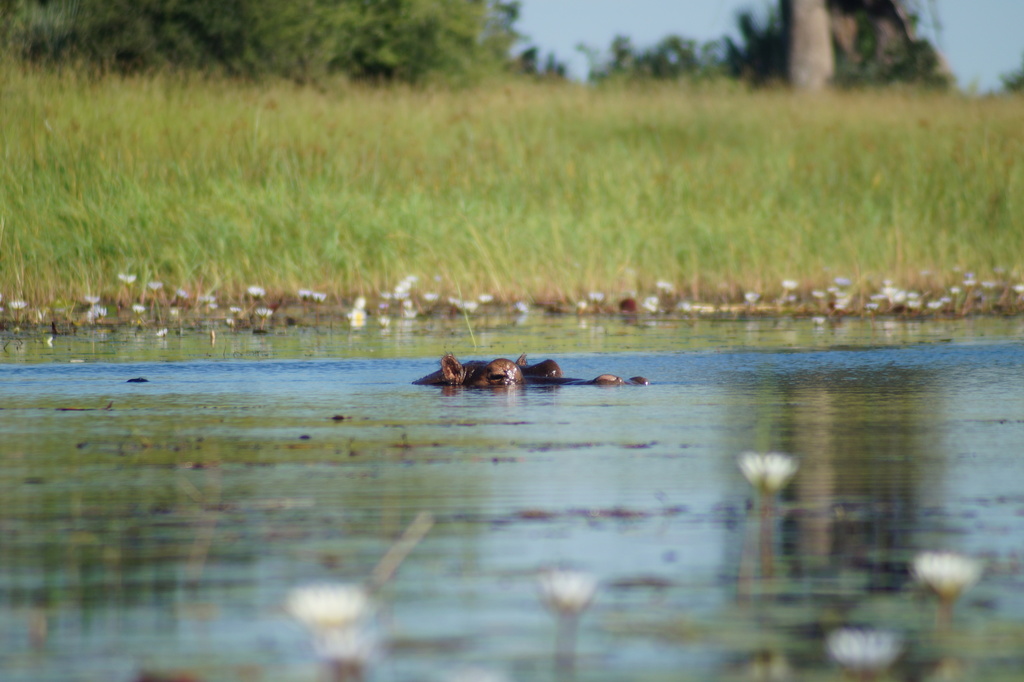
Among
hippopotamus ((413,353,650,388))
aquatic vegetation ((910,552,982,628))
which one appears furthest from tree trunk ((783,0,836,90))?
aquatic vegetation ((910,552,982,628))

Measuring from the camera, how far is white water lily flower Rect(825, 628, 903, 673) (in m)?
1.53

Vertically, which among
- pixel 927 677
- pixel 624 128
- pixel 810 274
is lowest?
pixel 927 677

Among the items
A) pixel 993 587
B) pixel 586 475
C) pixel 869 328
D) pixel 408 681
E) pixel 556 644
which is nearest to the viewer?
pixel 408 681

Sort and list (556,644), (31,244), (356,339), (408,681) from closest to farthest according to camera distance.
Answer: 1. (408,681)
2. (556,644)
3. (356,339)
4. (31,244)

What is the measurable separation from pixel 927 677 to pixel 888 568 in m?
0.59

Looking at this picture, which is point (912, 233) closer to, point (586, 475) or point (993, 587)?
point (586, 475)

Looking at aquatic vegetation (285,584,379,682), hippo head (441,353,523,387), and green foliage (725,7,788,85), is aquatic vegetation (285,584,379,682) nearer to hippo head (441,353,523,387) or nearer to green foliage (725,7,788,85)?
hippo head (441,353,523,387)

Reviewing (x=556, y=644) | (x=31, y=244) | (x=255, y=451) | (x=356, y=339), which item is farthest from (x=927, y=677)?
(x=31, y=244)

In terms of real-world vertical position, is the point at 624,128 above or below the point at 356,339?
above

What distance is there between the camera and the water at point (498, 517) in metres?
2.00

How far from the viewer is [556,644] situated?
199 centimetres

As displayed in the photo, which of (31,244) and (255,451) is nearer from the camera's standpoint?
(255,451)

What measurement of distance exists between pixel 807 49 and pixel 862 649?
77.1 feet

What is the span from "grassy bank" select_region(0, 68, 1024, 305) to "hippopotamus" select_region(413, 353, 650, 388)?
15.3ft
